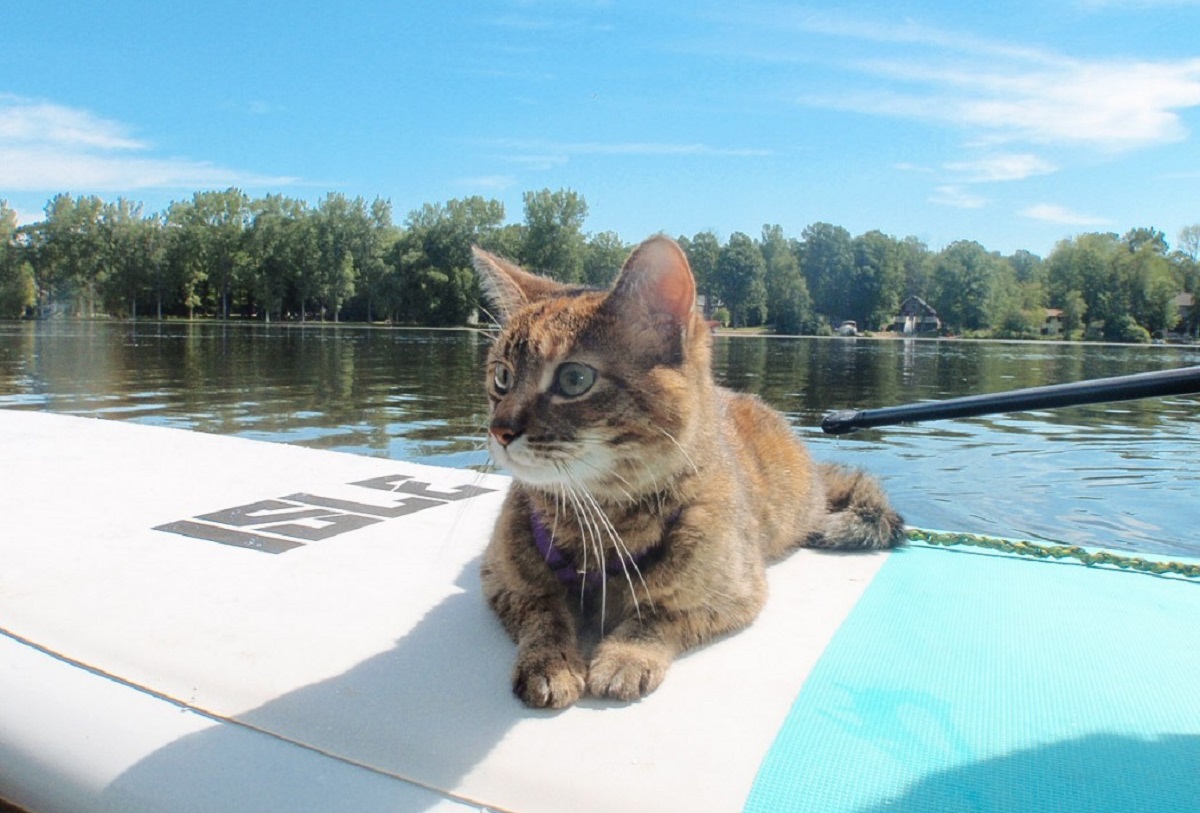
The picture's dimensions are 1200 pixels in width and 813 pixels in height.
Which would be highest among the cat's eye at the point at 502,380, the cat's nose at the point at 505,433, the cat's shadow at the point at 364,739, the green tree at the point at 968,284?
the green tree at the point at 968,284

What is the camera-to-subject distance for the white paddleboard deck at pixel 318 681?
219cm

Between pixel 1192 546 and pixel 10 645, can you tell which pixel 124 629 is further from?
pixel 1192 546

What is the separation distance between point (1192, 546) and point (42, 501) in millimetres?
9814

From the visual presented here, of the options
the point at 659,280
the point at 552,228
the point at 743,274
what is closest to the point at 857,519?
the point at 659,280

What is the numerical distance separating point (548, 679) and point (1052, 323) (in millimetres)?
76236

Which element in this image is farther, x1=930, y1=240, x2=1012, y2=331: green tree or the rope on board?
x1=930, y1=240, x2=1012, y2=331: green tree

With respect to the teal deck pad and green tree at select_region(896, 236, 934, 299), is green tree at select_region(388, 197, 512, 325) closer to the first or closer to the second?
the teal deck pad

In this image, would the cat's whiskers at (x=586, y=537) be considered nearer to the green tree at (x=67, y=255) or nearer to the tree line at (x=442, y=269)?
the tree line at (x=442, y=269)

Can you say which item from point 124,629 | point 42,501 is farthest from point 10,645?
point 42,501

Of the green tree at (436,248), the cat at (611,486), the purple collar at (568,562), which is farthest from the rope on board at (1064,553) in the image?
the green tree at (436,248)

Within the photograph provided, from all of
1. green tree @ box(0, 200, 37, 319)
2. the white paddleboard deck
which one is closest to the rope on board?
the white paddleboard deck

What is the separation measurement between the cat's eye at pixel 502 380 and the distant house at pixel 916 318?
8114cm

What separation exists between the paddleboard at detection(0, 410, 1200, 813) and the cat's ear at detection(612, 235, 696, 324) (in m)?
1.17

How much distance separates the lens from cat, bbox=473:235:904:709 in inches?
102
